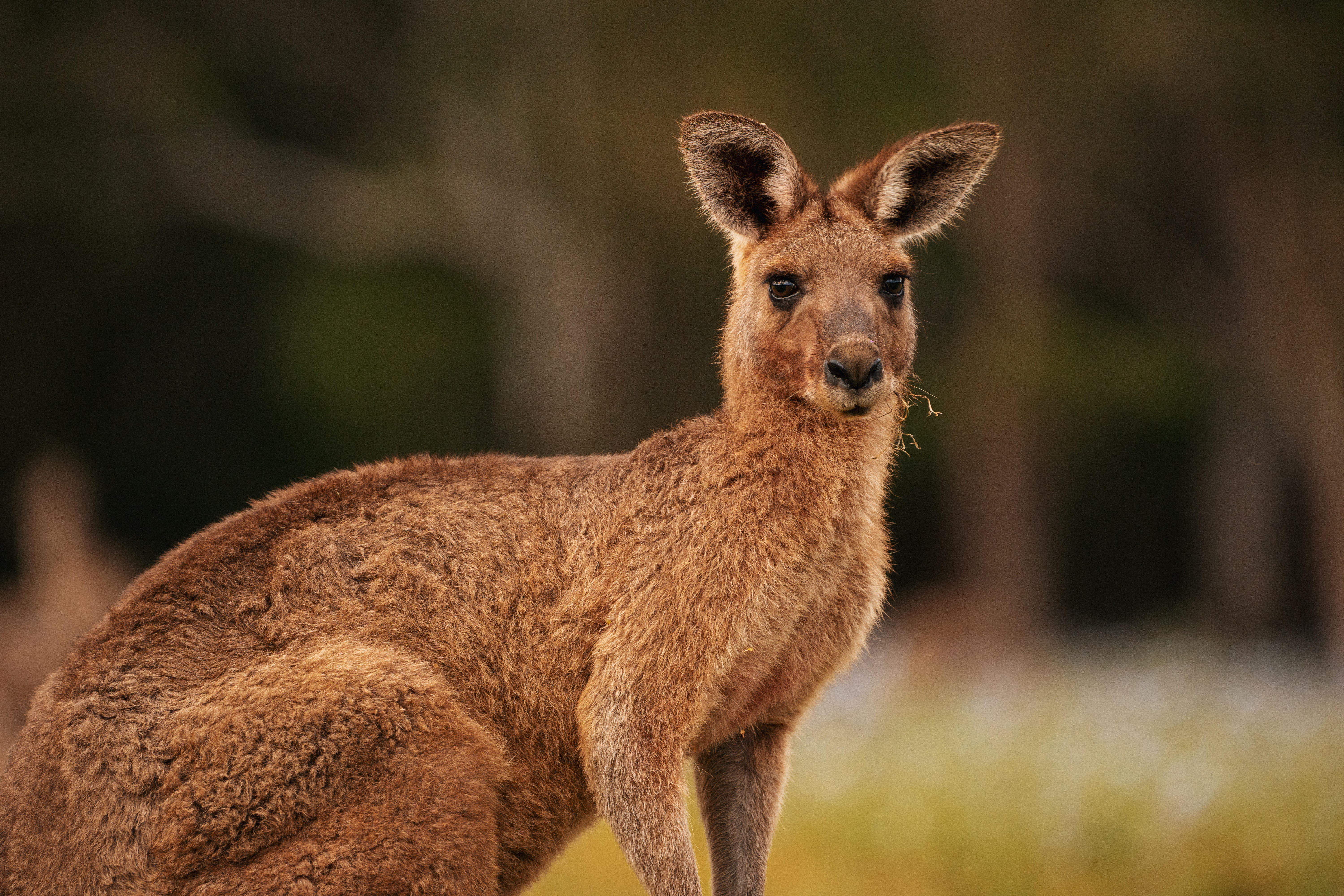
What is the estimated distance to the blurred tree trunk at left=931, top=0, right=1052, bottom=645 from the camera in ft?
58.0

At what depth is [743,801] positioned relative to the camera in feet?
16.9

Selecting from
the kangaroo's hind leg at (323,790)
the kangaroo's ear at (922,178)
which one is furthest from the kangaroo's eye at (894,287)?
the kangaroo's hind leg at (323,790)

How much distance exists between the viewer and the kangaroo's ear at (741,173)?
5332 mm

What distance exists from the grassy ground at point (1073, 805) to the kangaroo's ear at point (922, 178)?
6.44 ft

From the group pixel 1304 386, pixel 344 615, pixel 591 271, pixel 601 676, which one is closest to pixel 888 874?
pixel 601 676

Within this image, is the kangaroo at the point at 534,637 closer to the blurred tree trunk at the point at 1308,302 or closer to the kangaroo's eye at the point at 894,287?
the kangaroo's eye at the point at 894,287

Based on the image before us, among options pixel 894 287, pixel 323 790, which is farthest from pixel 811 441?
pixel 323 790

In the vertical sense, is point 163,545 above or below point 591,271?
below

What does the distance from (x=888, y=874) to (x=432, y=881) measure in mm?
3829

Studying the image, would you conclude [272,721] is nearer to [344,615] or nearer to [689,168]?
[344,615]

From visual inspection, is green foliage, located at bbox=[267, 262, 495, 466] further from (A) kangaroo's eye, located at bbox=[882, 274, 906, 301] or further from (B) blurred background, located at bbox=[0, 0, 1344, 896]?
(A) kangaroo's eye, located at bbox=[882, 274, 906, 301]

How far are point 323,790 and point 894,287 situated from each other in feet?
8.76

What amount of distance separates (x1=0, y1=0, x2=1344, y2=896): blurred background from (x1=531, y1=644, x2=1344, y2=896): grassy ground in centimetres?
359

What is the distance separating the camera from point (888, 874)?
750 centimetres
